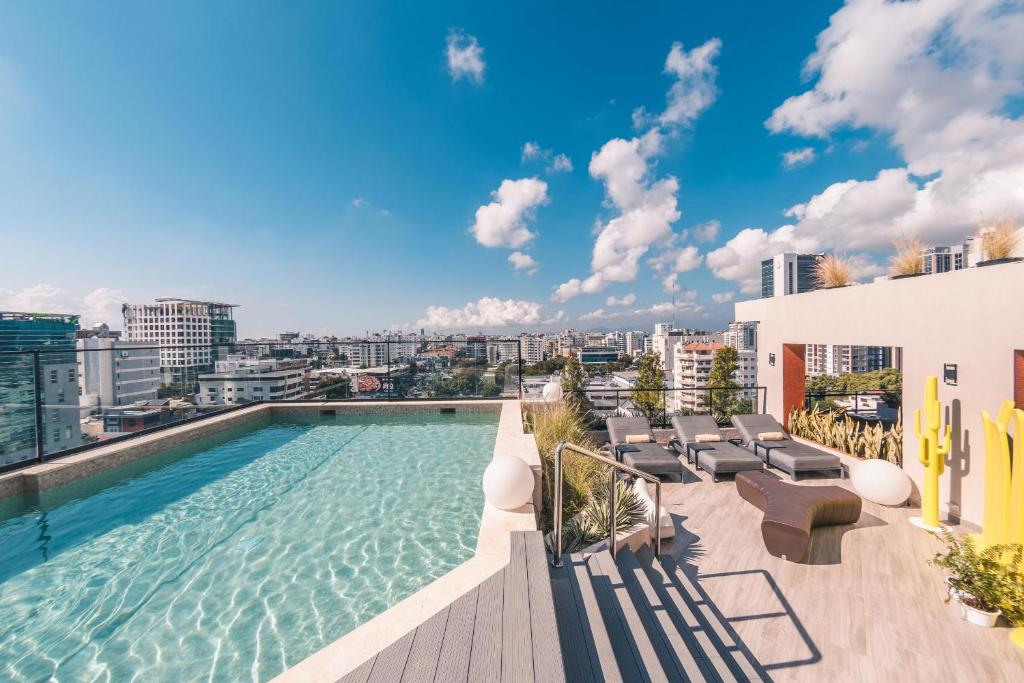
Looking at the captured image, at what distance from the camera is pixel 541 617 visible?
1.77 metres

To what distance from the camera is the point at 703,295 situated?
32219mm

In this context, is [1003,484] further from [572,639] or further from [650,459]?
[572,639]

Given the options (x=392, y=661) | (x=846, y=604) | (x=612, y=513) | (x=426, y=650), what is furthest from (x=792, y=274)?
(x=392, y=661)

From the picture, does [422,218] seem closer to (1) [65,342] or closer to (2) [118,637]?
(1) [65,342]

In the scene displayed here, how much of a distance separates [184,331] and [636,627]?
1573 inches

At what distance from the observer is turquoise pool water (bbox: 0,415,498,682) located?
7.68 feet

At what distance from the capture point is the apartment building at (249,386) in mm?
7535

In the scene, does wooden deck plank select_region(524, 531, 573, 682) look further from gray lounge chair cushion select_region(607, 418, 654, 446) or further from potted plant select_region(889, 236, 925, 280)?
potted plant select_region(889, 236, 925, 280)

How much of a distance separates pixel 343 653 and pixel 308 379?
8.16m

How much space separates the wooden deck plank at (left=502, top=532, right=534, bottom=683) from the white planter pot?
3323 mm

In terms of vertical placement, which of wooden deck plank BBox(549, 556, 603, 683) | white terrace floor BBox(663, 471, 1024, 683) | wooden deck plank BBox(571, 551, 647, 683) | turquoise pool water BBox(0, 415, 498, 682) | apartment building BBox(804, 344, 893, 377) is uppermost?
wooden deck plank BBox(549, 556, 603, 683)

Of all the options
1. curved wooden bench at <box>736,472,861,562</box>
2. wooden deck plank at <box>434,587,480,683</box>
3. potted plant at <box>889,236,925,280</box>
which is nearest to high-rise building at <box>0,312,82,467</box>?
wooden deck plank at <box>434,587,480,683</box>

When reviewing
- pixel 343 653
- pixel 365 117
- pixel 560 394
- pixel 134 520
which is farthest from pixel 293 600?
pixel 365 117

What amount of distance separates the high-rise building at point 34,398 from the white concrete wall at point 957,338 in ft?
36.8
